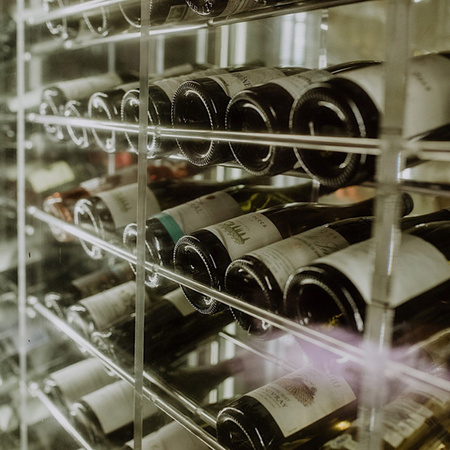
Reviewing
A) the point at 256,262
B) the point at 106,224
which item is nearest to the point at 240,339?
the point at 106,224

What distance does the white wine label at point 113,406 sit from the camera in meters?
1.06

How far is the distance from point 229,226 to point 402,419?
350 mm

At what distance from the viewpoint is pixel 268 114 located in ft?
2.22

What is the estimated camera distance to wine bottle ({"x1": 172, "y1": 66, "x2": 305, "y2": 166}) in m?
0.77

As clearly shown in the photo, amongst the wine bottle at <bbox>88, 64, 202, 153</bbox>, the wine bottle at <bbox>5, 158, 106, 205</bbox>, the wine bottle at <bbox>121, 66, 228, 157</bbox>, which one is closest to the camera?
the wine bottle at <bbox>121, 66, 228, 157</bbox>

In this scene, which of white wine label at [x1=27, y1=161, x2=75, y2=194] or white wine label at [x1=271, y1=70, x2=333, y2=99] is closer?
white wine label at [x1=271, y1=70, x2=333, y2=99]

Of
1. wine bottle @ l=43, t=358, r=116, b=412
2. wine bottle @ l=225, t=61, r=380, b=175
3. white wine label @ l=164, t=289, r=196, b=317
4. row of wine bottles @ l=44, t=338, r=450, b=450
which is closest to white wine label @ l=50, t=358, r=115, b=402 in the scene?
wine bottle @ l=43, t=358, r=116, b=412

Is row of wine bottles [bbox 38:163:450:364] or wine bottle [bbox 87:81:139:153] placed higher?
wine bottle [bbox 87:81:139:153]

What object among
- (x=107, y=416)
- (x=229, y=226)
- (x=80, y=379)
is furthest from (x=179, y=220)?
(x=80, y=379)

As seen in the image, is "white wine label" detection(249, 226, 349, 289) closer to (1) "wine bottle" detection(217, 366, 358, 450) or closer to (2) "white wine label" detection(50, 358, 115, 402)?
(1) "wine bottle" detection(217, 366, 358, 450)

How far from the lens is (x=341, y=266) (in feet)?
1.89

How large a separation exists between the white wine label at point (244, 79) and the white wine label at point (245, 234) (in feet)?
0.63

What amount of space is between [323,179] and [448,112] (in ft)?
0.50

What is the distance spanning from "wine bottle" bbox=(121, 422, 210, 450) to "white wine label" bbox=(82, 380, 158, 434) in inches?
4.8
